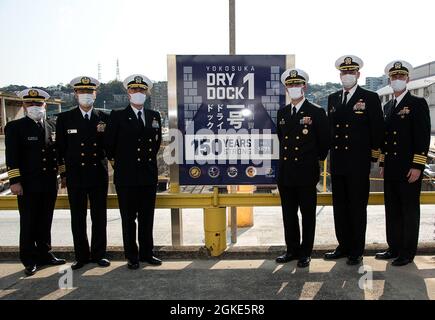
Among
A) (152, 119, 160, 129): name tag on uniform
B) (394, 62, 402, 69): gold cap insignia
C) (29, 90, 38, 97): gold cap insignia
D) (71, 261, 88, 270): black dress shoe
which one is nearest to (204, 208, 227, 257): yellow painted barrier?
(152, 119, 160, 129): name tag on uniform

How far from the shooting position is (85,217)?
4.25 meters

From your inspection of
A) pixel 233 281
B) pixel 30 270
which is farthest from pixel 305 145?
pixel 30 270

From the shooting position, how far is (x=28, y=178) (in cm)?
405

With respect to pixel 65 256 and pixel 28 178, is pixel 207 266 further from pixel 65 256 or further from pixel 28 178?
pixel 28 178

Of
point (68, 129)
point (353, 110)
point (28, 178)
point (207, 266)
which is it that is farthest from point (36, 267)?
point (353, 110)

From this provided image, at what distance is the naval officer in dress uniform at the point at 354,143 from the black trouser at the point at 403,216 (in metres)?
0.28

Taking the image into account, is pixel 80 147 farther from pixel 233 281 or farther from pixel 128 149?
pixel 233 281

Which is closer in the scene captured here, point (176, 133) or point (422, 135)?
point (422, 135)

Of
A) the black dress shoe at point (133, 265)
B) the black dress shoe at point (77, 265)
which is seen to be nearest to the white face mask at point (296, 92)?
the black dress shoe at point (133, 265)

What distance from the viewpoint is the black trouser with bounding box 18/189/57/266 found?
4.09 meters

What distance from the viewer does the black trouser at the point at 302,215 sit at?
13.5ft

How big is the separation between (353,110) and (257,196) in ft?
4.36

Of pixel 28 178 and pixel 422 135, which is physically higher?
pixel 422 135

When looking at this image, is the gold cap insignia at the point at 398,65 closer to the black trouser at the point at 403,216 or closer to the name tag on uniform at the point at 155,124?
the black trouser at the point at 403,216
